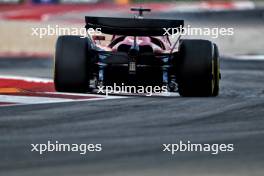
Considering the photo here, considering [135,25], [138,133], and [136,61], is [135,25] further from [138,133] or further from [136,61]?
[138,133]

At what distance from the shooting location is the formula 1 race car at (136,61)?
42.3 ft

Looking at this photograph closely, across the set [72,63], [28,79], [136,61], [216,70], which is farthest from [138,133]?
[28,79]

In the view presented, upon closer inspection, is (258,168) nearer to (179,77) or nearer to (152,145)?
(152,145)

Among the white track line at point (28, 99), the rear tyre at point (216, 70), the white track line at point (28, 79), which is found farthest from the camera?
the white track line at point (28, 79)

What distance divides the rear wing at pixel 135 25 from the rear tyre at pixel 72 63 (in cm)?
38

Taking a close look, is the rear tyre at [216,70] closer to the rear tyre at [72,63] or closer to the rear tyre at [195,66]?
the rear tyre at [195,66]

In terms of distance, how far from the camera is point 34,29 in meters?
30.0

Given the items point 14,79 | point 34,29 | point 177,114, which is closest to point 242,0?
point 34,29

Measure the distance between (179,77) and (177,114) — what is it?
5.56 feet

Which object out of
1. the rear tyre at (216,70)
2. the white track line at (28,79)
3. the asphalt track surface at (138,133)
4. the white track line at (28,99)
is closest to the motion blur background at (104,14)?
the white track line at (28,79)

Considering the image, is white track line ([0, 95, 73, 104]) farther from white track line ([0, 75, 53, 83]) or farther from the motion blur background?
the motion blur background

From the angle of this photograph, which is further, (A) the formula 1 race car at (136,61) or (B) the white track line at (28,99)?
(A) the formula 1 race car at (136,61)

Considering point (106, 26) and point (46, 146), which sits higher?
point (106, 26)

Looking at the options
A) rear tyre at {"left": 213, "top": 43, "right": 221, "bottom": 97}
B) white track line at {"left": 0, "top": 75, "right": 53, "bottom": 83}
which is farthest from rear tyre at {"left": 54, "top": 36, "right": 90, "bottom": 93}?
white track line at {"left": 0, "top": 75, "right": 53, "bottom": 83}
